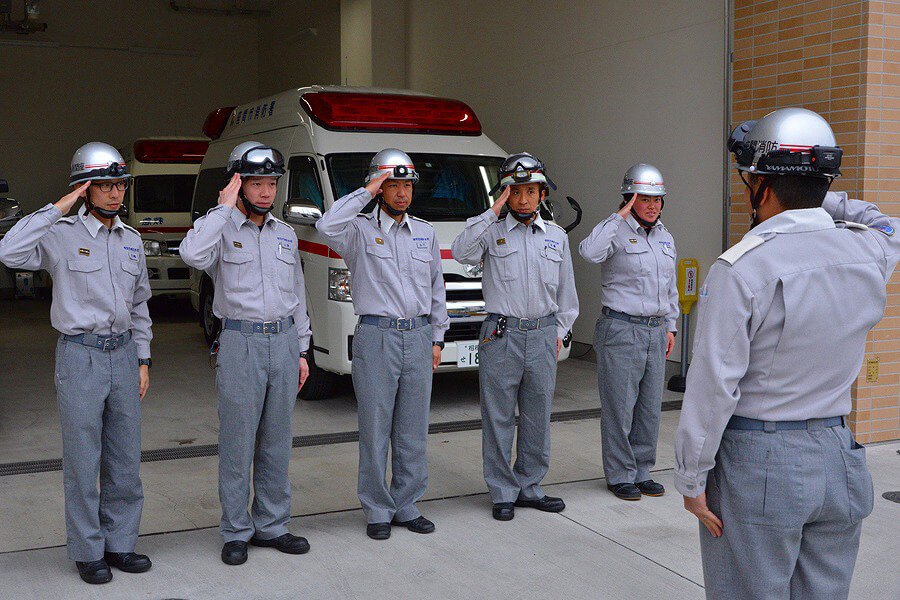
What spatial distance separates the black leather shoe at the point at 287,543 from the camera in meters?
4.65

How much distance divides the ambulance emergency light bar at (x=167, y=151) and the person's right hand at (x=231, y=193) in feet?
35.6

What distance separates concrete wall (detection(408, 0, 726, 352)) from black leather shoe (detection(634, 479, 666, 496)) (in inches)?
136

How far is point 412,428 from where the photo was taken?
5078mm

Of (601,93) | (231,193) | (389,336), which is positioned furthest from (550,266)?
(601,93)

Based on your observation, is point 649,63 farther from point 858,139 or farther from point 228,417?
point 228,417

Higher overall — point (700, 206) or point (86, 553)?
point (700, 206)

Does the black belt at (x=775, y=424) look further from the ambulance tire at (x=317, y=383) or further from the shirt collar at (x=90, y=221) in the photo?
the ambulance tire at (x=317, y=383)

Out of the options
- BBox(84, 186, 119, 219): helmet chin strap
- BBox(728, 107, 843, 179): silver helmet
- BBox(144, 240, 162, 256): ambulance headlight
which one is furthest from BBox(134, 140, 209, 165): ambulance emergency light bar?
BBox(728, 107, 843, 179): silver helmet

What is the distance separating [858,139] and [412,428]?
12.6 feet

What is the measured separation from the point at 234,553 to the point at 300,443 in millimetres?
2378

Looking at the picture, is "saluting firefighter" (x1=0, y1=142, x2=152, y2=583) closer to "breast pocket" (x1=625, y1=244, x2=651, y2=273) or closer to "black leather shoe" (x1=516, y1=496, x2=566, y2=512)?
"black leather shoe" (x1=516, y1=496, x2=566, y2=512)

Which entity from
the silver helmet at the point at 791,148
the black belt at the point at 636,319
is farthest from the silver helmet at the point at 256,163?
the silver helmet at the point at 791,148

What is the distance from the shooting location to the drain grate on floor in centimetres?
621

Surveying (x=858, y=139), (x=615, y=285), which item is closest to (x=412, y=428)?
(x=615, y=285)
